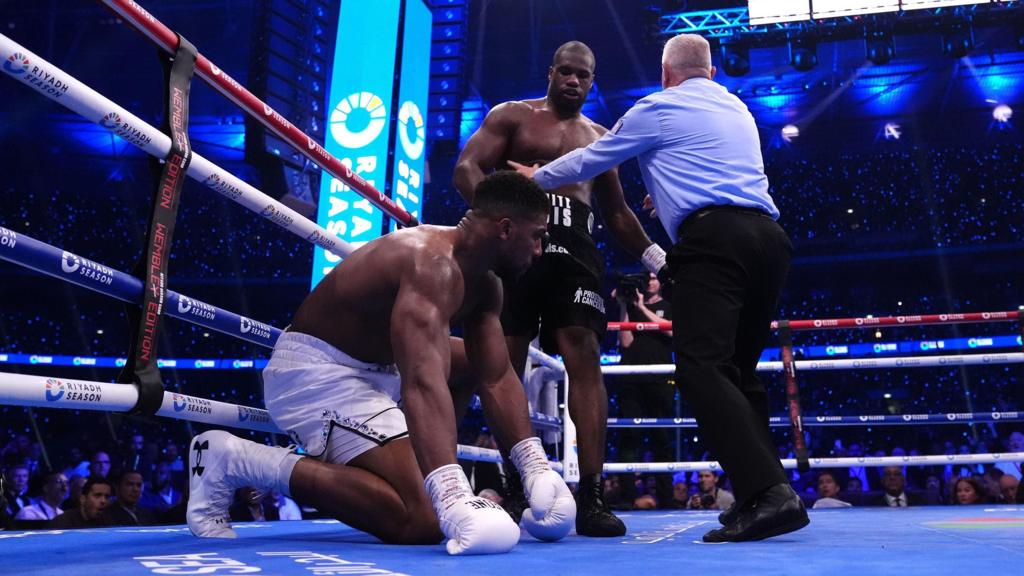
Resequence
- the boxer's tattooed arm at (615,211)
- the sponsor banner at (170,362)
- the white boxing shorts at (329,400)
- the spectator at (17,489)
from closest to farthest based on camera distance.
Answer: the white boxing shorts at (329,400) → the boxer's tattooed arm at (615,211) → the spectator at (17,489) → the sponsor banner at (170,362)

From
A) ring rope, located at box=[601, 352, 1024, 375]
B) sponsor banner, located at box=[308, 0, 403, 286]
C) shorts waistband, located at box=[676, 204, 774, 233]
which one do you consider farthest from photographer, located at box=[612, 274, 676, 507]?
sponsor banner, located at box=[308, 0, 403, 286]

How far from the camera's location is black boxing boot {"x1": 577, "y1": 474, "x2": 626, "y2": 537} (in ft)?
5.76

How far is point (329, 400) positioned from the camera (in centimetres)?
174

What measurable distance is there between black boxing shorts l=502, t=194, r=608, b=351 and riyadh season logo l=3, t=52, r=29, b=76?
3.76ft

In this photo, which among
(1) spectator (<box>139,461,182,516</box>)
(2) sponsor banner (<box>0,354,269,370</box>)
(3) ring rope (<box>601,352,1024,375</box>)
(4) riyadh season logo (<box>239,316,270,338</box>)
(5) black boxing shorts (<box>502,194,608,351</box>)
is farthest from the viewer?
(2) sponsor banner (<box>0,354,269,370</box>)

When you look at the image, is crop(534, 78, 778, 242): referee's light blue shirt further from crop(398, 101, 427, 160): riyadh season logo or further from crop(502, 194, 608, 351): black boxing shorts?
crop(398, 101, 427, 160): riyadh season logo

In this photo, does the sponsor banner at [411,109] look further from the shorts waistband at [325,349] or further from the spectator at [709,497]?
the shorts waistband at [325,349]

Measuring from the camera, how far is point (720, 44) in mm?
8266

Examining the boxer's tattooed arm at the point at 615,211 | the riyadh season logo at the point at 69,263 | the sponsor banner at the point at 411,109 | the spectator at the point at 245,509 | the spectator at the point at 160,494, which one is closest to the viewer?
the riyadh season logo at the point at 69,263

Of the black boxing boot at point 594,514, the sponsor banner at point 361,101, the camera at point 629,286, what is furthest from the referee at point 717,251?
the sponsor banner at point 361,101

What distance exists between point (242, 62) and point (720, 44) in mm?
6360

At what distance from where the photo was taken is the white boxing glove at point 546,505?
1.51 m

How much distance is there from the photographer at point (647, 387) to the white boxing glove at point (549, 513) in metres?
2.38

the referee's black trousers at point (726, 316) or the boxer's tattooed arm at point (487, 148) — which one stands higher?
the boxer's tattooed arm at point (487, 148)
